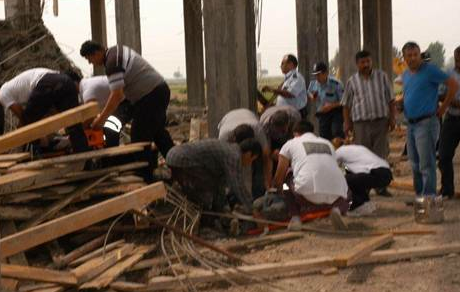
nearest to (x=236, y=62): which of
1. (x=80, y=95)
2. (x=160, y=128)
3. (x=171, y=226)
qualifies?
(x=160, y=128)

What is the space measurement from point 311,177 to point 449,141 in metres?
2.07

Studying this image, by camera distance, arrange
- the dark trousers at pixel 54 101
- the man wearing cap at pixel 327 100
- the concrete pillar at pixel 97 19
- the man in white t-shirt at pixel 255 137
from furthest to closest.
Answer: the concrete pillar at pixel 97 19
the man wearing cap at pixel 327 100
the man in white t-shirt at pixel 255 137
the dark trousers at pixel 54 101

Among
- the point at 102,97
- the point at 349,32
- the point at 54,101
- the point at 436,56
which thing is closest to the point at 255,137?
the point at 102,97

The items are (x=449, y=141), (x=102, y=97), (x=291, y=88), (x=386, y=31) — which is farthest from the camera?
(x=386, y=31)

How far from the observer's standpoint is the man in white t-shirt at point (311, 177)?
7164 millimetres

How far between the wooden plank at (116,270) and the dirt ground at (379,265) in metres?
0.69

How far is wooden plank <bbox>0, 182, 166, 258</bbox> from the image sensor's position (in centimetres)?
534

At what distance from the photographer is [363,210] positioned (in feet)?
25.9

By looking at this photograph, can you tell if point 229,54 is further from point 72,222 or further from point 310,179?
point 72,222

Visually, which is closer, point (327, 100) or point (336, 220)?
point (336, 220)

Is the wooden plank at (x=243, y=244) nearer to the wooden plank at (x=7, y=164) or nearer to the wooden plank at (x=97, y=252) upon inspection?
the wooden plank at (x=97, y=252)

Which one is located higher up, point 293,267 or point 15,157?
point 15,157

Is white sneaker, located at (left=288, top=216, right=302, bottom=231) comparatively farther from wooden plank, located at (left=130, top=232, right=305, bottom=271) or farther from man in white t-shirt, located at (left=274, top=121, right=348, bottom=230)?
wooden plank, located at (left=130, top=232, right=305, bottom=271)

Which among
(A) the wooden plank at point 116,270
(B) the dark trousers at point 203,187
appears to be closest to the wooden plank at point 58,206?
(A) the wooden plank at point 116,270
